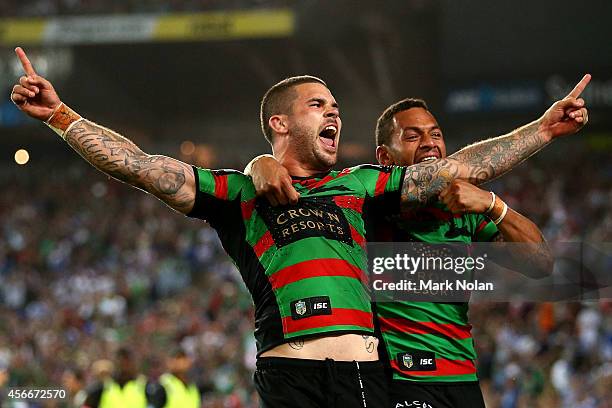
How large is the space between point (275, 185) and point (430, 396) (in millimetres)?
1136

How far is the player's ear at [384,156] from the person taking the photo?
4.65m

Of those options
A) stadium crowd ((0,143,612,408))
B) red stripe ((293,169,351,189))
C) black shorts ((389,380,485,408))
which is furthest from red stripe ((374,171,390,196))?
stadium crowd ((0,143,612,408))

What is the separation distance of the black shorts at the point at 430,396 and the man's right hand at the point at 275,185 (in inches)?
37.8

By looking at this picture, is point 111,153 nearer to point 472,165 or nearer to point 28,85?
point 28,85

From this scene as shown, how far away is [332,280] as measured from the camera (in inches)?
141

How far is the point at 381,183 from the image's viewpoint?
3.92 m

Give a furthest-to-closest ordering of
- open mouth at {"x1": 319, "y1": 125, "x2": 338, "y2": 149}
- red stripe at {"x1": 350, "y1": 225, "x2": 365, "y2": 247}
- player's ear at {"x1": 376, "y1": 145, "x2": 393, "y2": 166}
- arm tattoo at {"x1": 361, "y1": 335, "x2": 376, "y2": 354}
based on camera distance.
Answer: player's ear at {"x1": 376, "y1": 145, "x2": 393, "y2": 166}
open mouth at {"x1": 319, "y1": 125, "x2": 338, "y2": 149}
red stripe at {"x1": 350, "y1": 225, "x2": 365, "y2": 247}
arm tattoo at {"x1": 361, "y1": 335, "x2": 376, "y2": 354}

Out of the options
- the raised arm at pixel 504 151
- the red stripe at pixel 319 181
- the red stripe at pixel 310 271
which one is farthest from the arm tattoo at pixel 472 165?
the red stripe at pixel 310 271

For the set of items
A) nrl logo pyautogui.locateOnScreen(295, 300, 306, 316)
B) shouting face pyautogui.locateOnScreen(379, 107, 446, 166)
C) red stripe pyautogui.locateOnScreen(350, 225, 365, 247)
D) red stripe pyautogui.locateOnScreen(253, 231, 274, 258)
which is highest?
shouting face pyautogui.locateOnScreen(379, 107, 446, 166)

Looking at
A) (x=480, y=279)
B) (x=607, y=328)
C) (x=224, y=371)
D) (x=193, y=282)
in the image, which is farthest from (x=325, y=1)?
(x=480, y=279)

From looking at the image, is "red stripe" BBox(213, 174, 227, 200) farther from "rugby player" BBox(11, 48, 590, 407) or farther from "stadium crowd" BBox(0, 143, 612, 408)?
"stadium crowd" BBox(0, 143, 612, 408)

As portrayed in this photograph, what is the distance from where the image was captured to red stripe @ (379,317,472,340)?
13.6ft

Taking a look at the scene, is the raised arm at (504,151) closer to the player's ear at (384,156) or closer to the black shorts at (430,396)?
the player's ear at (384,156)

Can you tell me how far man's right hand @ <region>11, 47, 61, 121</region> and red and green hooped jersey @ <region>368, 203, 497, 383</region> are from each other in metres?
1.37
